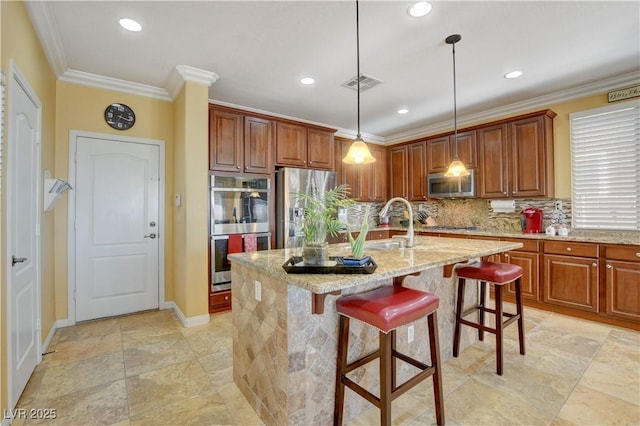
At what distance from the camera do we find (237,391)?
203cm

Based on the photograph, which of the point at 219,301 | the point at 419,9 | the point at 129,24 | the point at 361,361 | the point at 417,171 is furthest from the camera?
the point at 417,171

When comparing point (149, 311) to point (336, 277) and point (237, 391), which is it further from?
point (336, 277)

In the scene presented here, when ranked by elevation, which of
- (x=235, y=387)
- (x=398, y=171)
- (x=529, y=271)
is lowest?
(x=235, y=387)

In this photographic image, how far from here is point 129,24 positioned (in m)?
2.36

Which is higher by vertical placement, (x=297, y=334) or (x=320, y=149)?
(x=320, y=149)

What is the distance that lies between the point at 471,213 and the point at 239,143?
368 centimetres

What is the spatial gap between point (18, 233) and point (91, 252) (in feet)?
4.92

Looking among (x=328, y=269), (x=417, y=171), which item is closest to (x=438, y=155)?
(x=417, y=171)

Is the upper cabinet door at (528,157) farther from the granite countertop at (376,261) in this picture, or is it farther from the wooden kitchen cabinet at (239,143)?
the wooden kitchen cabinet at (239,143)

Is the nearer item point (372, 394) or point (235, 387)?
point (372, 394)

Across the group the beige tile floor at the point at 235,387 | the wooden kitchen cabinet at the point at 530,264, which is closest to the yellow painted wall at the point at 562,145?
the wooden kitchen cabinet at the point at 530,264

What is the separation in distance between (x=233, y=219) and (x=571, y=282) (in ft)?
12.8

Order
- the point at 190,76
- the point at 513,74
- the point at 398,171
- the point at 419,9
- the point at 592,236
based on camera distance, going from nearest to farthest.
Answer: the point at 419,9 → the point at 190,76 → the point at 513,74 → the point at 592,236 → the point at 398,171

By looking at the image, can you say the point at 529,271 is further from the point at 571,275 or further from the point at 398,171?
the point at 398,171
